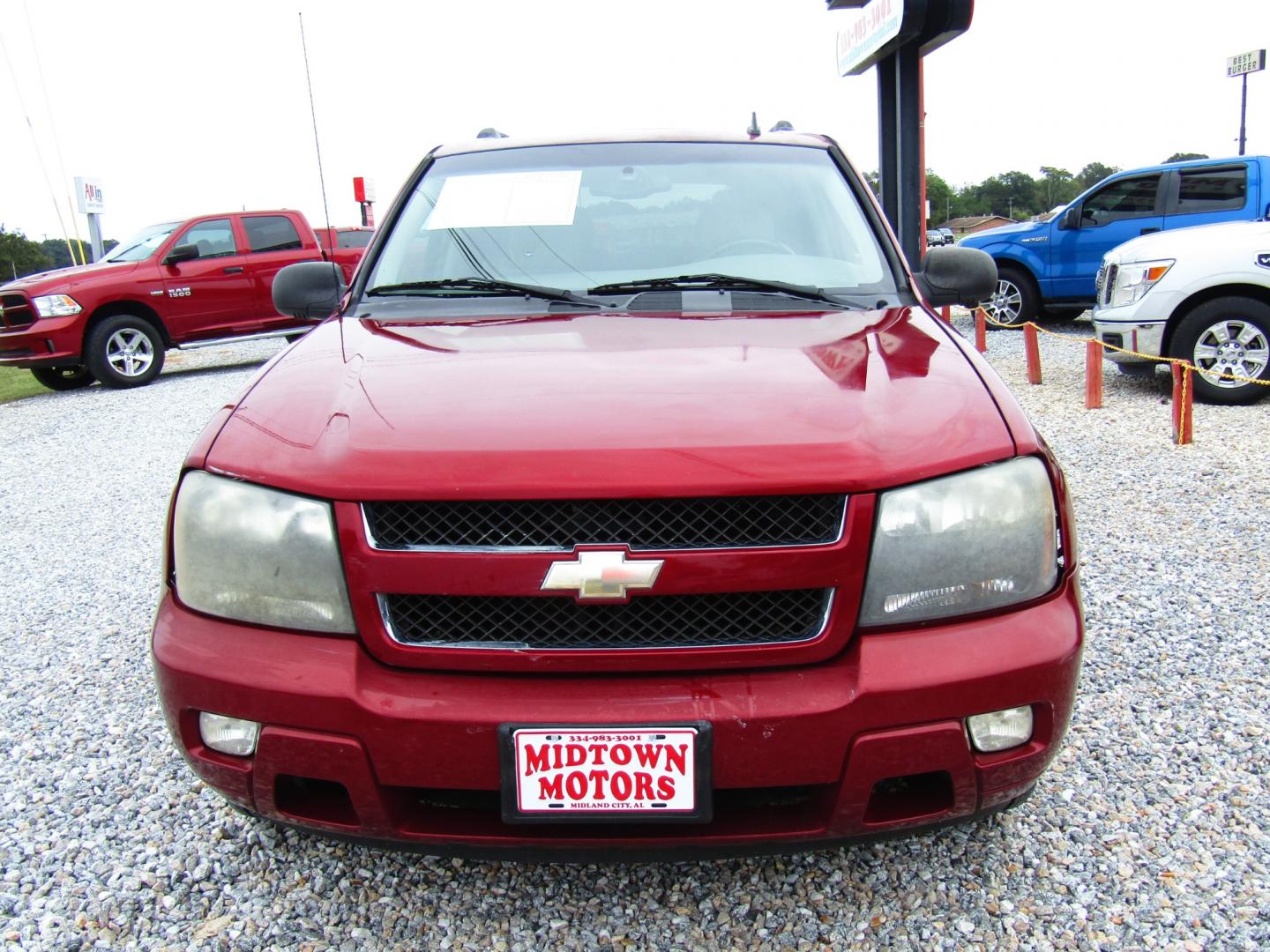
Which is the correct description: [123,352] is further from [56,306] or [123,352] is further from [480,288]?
[480,288]

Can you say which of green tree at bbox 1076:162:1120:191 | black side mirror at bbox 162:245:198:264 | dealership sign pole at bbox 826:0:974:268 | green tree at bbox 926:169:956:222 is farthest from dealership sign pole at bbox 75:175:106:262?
green tree at bbox 926:169:956:222

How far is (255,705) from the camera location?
163cm

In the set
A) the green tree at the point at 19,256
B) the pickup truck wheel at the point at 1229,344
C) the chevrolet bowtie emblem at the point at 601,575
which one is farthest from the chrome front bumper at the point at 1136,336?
the green tree at the point at 19,256

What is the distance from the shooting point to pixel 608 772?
1.57 m

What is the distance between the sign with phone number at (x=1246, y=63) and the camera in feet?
95.7

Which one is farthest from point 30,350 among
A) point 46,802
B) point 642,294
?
point 642,294

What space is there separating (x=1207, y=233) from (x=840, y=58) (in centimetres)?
580

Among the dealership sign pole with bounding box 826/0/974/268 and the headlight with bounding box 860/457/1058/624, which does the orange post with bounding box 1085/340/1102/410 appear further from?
the headlight with bounding box 860/457/1058/624

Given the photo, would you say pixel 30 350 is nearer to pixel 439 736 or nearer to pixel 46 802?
pixel 46 802

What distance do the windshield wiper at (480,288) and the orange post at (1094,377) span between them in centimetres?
609

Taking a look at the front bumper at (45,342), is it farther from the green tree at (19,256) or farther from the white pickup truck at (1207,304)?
the green tree at (19,256)

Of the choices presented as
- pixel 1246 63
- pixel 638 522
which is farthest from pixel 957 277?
pixel 1246 63

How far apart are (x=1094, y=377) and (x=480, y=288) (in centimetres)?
624

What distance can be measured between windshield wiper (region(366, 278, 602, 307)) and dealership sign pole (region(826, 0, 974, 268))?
7.89 metres
